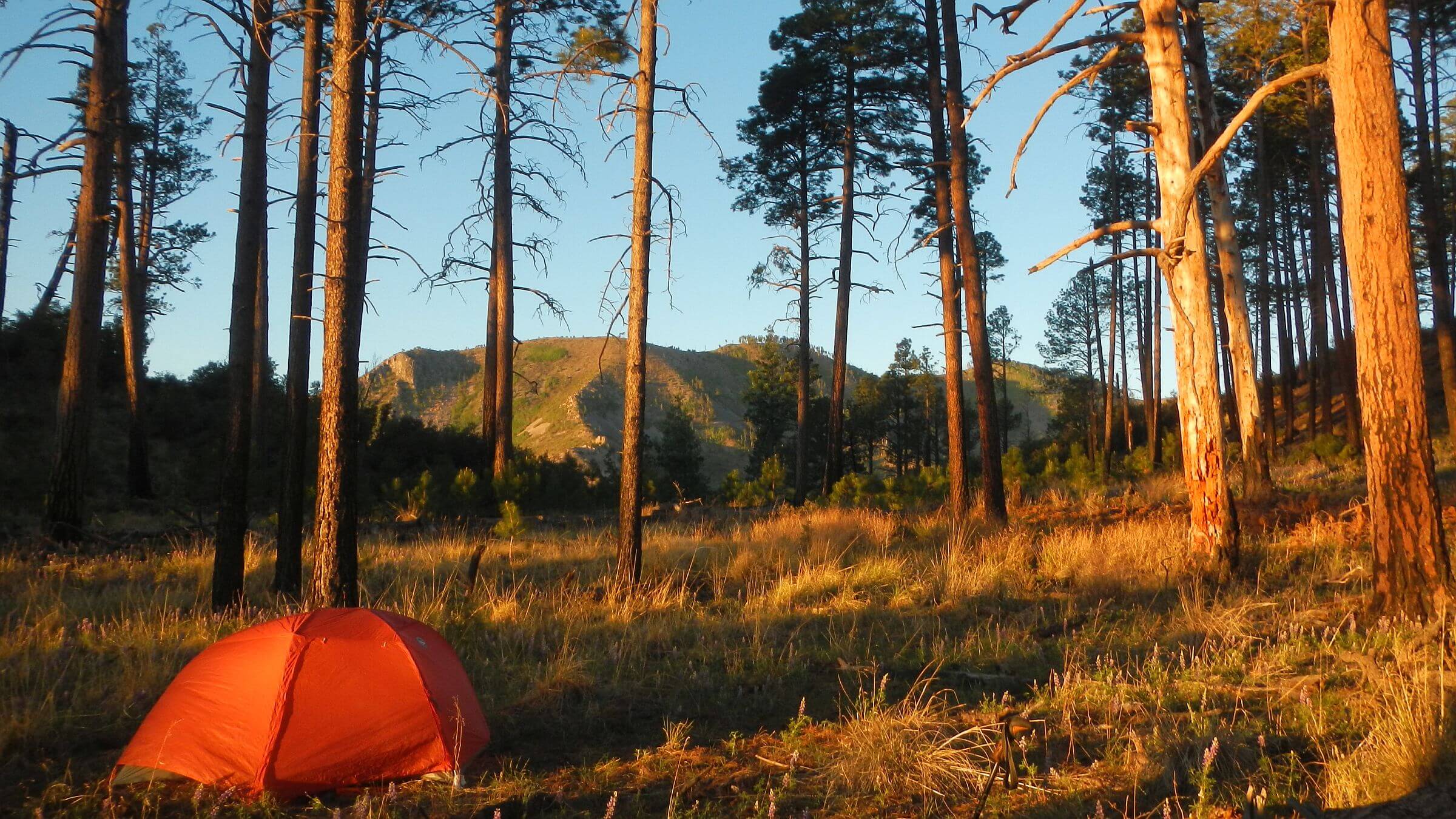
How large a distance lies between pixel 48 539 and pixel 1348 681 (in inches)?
528

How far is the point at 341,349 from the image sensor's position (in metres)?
7.09

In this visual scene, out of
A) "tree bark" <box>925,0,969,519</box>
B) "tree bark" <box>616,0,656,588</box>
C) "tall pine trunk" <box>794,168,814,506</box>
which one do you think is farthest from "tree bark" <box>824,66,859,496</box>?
"tree bark" <box>616,0,656,588</box>

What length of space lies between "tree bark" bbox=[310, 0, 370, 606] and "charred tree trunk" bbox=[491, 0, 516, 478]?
11.1 metres

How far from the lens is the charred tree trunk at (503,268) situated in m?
19.0

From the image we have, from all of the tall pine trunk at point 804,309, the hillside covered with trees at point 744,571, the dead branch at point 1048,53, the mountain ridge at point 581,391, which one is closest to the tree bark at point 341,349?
the hillside covered with trees at point 744,571

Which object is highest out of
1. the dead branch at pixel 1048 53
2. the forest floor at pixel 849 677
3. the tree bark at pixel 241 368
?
the dead branch at pixel 1048 53

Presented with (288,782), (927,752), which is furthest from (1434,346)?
(288,782)

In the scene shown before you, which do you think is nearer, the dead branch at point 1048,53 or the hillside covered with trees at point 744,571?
the hillside covered with trees at point 744,571

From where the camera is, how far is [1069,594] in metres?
8.57

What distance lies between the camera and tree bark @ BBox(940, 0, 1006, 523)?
537 inches

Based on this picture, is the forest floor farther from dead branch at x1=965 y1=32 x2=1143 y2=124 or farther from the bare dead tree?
dead branch at x1=965 y1=32 x2=1143 y2=124

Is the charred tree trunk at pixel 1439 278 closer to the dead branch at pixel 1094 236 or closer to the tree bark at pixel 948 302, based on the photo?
the tree bark at pixel 948 302

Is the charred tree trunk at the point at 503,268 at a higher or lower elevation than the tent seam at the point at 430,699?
higher

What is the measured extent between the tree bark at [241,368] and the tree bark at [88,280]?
4.61 m
